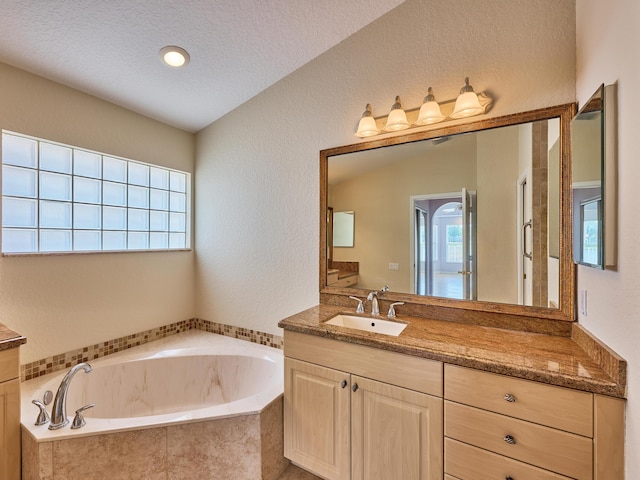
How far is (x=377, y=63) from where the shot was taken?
6.53 ft

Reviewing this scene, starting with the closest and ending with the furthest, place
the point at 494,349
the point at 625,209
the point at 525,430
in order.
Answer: the point at 625,209 < the point at 525,430 < the point at 494,349

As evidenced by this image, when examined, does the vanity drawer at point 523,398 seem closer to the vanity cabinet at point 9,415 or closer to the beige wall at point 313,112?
the beige wall at point 313,112

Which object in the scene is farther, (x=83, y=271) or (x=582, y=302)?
(x=83, y=271)

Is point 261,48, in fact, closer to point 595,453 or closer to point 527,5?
point 527,5

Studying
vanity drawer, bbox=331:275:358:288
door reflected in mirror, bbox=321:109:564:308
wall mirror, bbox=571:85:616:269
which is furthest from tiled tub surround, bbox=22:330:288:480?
wall mirror, bbox=571:85:616:269

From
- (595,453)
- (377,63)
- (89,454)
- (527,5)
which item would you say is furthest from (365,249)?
(89,454)

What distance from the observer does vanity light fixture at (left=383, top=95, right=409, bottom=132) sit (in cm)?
183

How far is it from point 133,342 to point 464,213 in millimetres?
2679

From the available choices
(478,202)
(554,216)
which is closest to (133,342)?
(478,202)

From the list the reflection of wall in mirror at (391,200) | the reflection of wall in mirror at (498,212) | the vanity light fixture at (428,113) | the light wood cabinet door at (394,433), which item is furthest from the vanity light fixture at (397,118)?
the light wood cabinet door at (394,433)

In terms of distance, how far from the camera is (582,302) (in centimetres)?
137

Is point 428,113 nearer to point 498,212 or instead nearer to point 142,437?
point 498,212

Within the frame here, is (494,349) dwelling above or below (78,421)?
above

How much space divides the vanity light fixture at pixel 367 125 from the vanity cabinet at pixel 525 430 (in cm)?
143
